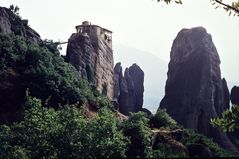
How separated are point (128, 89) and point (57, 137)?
7205 centimetres

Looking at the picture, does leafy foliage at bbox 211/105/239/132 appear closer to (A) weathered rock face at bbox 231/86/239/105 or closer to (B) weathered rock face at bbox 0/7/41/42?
(B) weathered rock face at bbox 0/7/41/42

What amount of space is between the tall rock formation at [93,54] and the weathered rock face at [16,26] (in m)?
6.12

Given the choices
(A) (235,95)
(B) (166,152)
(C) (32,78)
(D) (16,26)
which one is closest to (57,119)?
(B) (166,152)

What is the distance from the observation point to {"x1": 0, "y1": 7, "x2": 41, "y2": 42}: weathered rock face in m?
64.9

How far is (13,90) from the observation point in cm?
5616

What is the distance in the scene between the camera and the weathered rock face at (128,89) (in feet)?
331

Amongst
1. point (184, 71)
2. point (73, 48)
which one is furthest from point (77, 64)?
point (184, 71)

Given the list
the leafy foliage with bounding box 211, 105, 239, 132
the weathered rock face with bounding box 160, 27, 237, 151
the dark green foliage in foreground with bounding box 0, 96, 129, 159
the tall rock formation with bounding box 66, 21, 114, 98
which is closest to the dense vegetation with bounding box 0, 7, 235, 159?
the dark green foliage in foreground with bounding box 0, 96, 129, 159

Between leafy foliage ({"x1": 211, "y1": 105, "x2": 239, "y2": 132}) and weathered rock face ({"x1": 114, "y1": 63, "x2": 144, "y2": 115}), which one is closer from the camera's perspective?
leafy foliage ({"x1": 211, "y1": 105, "x2": 239, "y2": 132})

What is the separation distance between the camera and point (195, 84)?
308 feet

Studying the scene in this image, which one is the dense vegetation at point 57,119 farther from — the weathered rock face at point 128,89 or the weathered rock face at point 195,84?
the weathered rock face at point 128,89

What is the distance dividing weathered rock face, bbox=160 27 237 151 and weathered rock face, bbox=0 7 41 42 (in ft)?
107

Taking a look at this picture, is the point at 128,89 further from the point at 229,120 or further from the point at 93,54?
the point at 229,120

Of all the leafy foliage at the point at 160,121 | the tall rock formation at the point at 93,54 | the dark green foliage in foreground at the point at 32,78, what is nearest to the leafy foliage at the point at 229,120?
the dark green foliage in foreground at the point at 32,78
